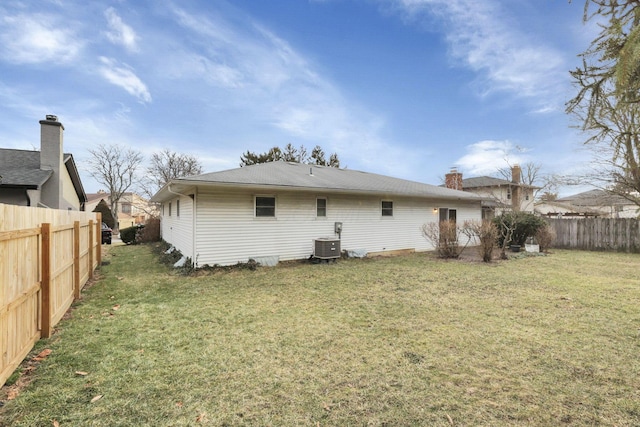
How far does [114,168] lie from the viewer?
3259 centimetres

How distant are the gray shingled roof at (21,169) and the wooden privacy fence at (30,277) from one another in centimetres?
807

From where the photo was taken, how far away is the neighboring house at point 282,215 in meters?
8.72

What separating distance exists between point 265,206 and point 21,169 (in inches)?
409

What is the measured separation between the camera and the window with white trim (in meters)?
9.58

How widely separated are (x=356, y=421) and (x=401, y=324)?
7.59 ft

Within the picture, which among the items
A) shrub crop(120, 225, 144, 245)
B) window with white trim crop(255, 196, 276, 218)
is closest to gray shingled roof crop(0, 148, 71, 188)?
shrub crop(120, 225, 144, 245)

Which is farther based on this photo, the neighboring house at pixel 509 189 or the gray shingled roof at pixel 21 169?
the neighboring house at pixel 509 189

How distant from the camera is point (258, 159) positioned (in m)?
30.4

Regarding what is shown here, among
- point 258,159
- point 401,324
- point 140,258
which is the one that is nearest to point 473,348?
point 401,324

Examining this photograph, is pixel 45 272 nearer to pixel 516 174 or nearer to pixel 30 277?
pixel 30 277

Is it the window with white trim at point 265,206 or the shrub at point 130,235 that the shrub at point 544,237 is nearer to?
the window with white trim at point 265,206

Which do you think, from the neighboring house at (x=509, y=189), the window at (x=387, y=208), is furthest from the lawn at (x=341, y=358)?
the neighboring house at (x=509, y=189)

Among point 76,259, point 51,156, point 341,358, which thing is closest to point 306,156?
point 51,156

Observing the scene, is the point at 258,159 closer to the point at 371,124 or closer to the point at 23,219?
the point at 371,124
